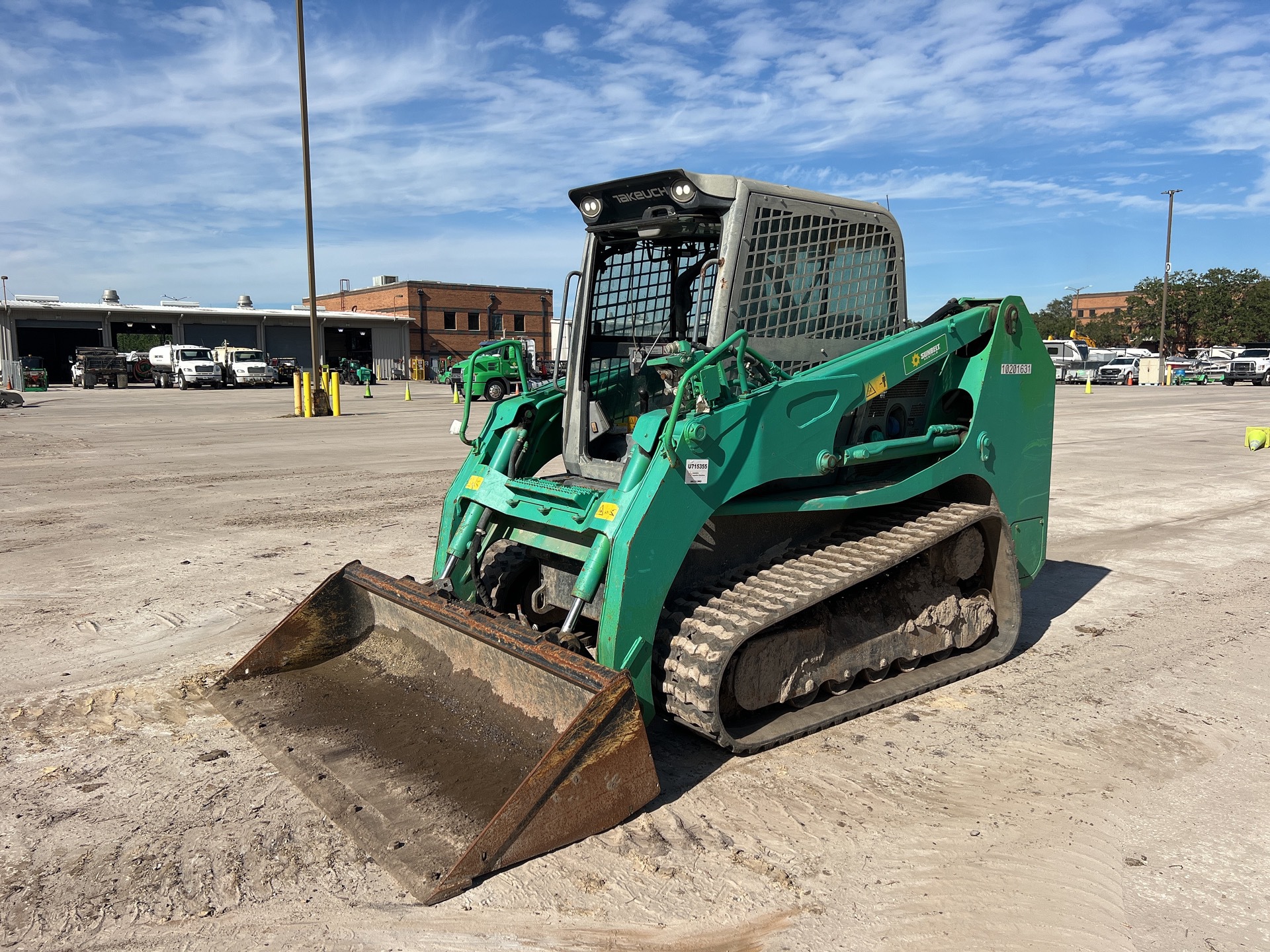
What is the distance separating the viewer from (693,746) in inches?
168

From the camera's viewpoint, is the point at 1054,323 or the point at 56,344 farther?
the point at 1054,323

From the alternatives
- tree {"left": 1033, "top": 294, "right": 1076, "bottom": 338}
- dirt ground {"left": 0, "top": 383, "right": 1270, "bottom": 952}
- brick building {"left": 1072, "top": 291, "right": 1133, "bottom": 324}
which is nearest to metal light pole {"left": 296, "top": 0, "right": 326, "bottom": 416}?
dirt ground {"left": 0, "top": 383, "right": 1270, "bottom": 952}

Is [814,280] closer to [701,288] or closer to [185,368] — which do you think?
[701,288]

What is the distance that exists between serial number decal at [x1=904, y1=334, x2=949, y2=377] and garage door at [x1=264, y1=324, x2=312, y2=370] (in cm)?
6210

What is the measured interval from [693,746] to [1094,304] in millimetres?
117296

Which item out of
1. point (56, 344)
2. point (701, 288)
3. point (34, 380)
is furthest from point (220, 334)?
point (701, 288)

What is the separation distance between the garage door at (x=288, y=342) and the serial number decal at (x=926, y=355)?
204 ft

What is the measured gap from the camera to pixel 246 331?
6084 centimetres

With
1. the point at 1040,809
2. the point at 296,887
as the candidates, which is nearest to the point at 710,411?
the point at 1040,809

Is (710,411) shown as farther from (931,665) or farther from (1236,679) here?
(1236,679)

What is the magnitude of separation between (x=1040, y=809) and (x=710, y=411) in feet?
6.72

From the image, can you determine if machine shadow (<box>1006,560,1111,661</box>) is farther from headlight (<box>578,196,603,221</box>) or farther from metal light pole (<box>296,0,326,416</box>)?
metal light pole (<box>296,0,326,416</box>)

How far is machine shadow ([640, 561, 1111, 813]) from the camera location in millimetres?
3889

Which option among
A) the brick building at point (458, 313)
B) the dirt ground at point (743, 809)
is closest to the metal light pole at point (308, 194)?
the dirt ground at point (743, 809)
